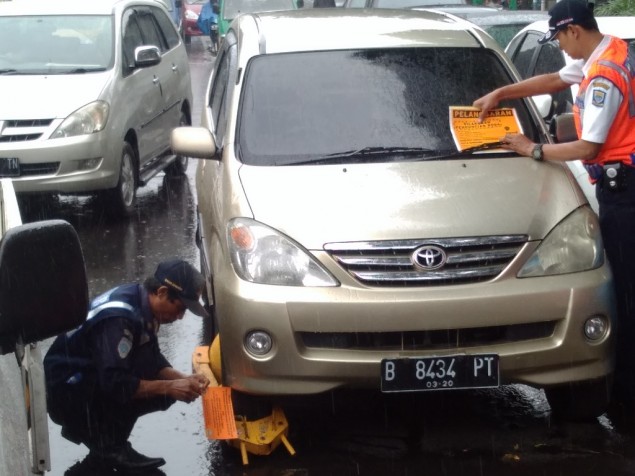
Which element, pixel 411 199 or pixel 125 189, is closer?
pixel 411 199

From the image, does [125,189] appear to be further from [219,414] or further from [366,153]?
[219,414]

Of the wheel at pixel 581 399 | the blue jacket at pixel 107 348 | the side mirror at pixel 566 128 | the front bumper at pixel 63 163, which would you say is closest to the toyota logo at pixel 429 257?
Result: the wheel at pixel 581 399

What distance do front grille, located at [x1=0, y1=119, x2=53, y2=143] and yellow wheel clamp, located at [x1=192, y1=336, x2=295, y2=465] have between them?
4381mm

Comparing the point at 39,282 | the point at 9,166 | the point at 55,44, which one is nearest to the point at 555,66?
the point at 9,166

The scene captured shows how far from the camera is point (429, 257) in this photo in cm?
485

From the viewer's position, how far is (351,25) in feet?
21.2

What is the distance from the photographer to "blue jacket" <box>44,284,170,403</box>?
4.70 m

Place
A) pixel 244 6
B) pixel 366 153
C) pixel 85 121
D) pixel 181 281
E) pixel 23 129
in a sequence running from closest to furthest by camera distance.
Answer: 1. pixel 181 281
2. pixel 366 153
3. pixel 23 129
4. pixel 85 121
5. pixel 244 6

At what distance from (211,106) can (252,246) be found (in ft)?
9.11

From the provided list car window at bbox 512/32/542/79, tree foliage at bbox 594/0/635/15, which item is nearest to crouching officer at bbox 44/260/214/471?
car window at bbox 512/32/542/79

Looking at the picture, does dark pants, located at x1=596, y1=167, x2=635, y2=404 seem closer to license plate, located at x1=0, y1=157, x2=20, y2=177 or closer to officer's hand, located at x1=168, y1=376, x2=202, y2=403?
officer's hand, located at x1=168, y1=376, x2=202, y2=403

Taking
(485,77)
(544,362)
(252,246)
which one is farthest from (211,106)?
(544,362)

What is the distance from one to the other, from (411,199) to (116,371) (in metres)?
1.46

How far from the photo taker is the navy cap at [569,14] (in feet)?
17.6
